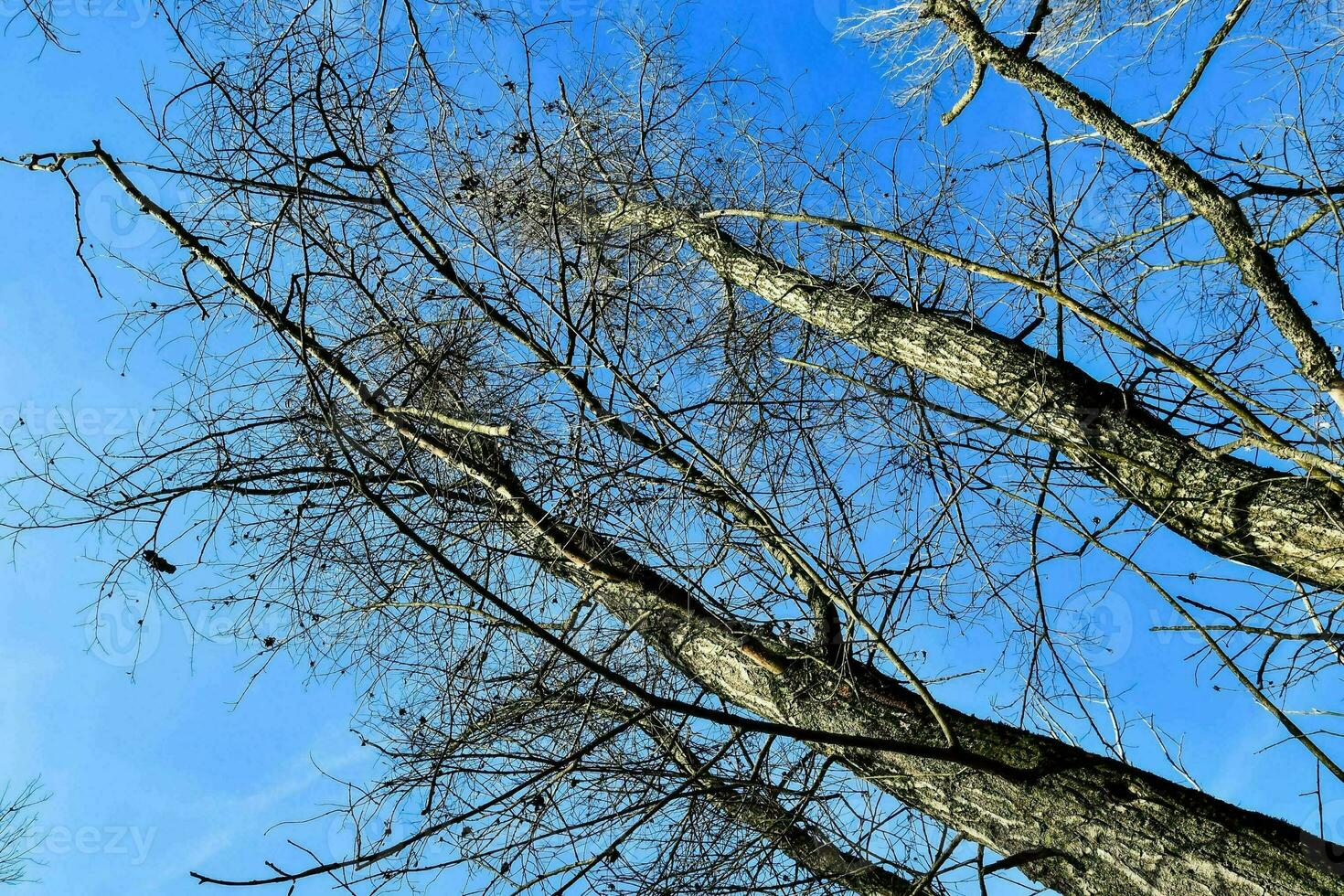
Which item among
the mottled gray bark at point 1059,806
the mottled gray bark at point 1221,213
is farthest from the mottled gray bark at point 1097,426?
the mottled gray bark at point 1059,806

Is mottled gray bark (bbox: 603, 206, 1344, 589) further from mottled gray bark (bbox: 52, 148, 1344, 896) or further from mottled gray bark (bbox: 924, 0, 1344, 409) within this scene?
mottled gray bark (bbox: 924, 0, 1344, 409)

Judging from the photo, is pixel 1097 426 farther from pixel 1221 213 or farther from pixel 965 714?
pixel 965 714

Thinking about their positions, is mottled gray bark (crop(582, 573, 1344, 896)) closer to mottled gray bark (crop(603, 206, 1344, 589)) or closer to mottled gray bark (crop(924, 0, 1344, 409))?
mottled gray bark (crop(603, 206, 1344, 589))

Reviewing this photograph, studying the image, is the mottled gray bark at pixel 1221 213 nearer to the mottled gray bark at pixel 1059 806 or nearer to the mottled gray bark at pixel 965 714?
the mottled gray bark at pixel 965 714

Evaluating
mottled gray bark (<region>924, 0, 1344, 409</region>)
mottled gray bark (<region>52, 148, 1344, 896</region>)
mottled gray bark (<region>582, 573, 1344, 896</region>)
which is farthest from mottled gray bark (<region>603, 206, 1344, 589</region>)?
mottled gray bark (<region>582, 573, 1344, 896</region>)

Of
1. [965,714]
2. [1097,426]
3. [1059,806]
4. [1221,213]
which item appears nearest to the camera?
[1059,806]

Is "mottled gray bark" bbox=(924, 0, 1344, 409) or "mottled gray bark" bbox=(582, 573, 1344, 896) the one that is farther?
"mottled gray bark" bbox=(924, 0, 1344, 409)

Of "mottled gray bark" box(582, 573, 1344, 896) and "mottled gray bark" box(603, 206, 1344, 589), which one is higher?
"mottled gray bark" box(603, 206, 1344, 589)

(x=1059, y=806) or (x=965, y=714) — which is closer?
(x=1059, y=806)

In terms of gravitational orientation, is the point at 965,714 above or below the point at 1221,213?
below

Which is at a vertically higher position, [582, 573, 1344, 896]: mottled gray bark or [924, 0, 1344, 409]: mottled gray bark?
[924, 0, 1344, 409]: mottled gray bark

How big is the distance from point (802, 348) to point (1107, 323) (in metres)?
1.47

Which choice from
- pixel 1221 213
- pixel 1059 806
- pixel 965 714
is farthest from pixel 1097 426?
pixel 1059 806

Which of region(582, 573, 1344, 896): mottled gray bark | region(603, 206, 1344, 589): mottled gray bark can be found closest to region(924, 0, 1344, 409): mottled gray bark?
region(603, 206, 1344, 589): mottled gray bark
